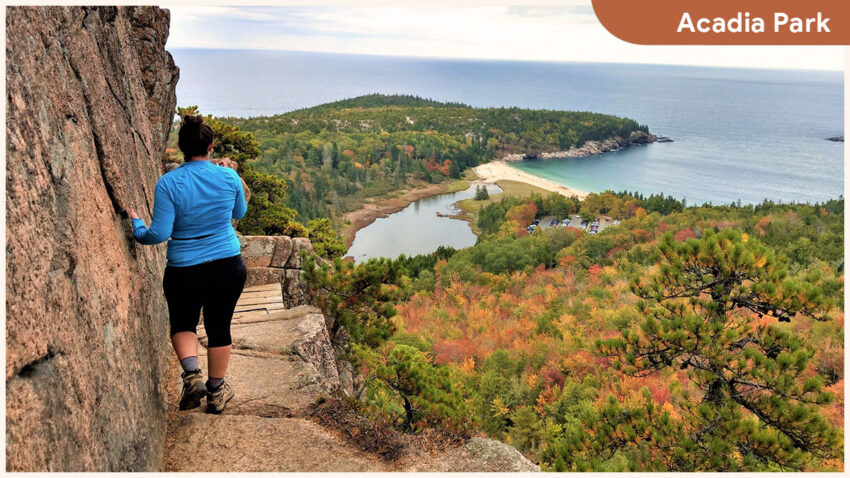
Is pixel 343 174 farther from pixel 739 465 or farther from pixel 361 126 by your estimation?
pixel 739 465

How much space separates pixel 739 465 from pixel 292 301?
787 cm

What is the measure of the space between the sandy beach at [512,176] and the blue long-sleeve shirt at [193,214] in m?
88.1

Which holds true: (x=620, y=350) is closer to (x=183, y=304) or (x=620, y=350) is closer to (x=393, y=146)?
(x=183, y=304)

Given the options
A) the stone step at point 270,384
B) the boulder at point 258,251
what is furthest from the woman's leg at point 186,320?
the boulder at point 258,251

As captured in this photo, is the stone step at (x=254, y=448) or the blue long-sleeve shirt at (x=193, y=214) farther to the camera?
the stone step at (x=254, y=448)

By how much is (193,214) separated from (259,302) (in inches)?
221

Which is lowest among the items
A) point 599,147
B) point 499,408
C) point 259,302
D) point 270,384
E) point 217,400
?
point 499,408

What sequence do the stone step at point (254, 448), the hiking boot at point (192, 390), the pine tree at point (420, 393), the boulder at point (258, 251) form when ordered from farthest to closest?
1. the boulder at point (258, 251)
2. the pine tree at point (420, 393)
3. the hiking boot at point (192, 390)
4. the stone step at point (254, 448)

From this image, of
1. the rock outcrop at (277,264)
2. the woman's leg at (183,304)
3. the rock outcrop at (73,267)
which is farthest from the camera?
the rock outcrop at (277,264)

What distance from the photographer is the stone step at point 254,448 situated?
14.0ft

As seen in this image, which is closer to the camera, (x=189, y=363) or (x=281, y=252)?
(x=189, y=363)

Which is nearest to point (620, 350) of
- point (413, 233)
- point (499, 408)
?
point (499, 408)

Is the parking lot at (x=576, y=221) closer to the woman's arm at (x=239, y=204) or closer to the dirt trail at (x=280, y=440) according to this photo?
the dirt trail at (x=280, y=440)

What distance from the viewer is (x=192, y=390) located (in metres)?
4.65
